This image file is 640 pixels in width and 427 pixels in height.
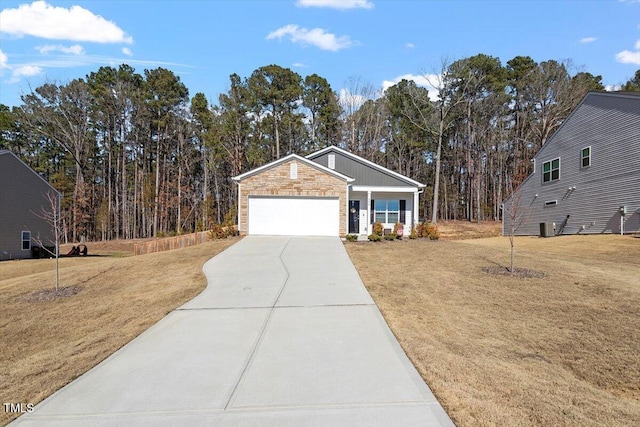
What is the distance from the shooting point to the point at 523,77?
119 feet

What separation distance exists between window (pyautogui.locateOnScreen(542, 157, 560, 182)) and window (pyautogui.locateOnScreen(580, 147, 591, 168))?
179cm

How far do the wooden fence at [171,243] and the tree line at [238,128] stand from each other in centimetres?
1552

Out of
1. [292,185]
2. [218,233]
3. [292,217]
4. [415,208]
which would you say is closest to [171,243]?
[218,233]

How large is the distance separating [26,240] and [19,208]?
6.75ft

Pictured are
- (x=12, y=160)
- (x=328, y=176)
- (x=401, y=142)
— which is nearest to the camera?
(x=328, y=176)

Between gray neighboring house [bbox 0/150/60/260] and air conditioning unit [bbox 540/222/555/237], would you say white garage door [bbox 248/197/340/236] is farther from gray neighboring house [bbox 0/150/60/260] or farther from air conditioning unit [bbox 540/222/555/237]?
gray neighboring house [bbox 0/150/60/260]

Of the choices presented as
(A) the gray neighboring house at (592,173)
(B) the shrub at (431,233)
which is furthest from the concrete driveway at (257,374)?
(A) the gray neighboring house at (592,173)

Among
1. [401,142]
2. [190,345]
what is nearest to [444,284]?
[190,345]

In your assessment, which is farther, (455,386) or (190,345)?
(190,345)

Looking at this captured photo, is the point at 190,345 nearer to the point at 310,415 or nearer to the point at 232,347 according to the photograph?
the point at 232,347

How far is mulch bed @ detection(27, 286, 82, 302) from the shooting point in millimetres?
9664

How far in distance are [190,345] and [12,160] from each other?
25186 mm

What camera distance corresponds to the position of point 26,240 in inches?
958

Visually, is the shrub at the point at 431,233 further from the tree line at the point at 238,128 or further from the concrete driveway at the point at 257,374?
the tree line at the point at 238,128
